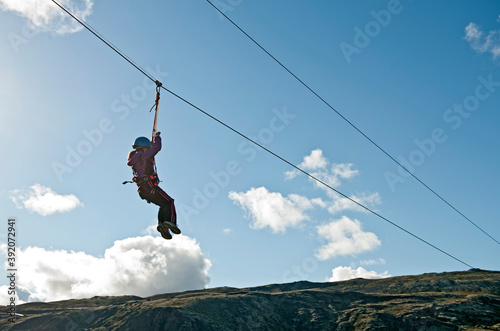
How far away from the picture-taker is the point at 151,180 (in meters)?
15.6

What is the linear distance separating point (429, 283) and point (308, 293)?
4154 cm

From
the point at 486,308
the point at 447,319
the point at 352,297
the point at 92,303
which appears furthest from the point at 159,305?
the point at 486,308

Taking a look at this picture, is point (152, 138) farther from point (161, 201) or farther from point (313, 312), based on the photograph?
point (313, 312)

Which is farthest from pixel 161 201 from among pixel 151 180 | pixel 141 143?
pixel 141 143

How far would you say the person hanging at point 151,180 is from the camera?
50.8 ft

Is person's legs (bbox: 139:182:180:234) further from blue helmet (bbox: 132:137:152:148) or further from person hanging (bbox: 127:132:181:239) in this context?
blue helmet (bbox: 132:137:152:148)

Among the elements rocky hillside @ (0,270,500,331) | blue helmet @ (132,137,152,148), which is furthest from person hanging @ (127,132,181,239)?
rocky hillside @ (0,270,500,331)

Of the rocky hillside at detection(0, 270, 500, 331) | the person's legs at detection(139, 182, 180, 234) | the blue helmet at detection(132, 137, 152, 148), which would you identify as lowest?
the person's legs at detection(139, 182, 180, 234)

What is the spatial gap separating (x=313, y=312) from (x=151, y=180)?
118 metres

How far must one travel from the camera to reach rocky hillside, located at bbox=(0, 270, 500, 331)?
334 feet

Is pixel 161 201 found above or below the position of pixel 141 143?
below

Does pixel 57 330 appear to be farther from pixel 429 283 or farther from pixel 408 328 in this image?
pixel 429 283

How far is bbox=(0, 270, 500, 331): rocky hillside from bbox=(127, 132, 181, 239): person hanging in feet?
329

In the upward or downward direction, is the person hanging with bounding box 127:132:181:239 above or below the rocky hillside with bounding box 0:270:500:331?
below
